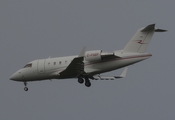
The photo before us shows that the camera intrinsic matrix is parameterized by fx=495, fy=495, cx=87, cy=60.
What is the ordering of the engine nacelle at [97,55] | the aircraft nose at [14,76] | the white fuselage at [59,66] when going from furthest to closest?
the aircraft nose at [14,76], the engine nacelle at [97,55], the white fuselage at [59,66]

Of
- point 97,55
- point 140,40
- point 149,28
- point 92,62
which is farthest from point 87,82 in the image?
point 149,28

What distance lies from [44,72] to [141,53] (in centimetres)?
891

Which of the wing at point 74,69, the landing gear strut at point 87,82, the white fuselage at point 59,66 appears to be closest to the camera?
the wing at point 74,69

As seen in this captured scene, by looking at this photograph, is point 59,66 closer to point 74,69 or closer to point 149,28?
point 74,69

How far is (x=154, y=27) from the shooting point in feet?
131

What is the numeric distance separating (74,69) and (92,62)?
163 centimetres

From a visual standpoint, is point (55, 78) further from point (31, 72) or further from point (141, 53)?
point (141, 53)

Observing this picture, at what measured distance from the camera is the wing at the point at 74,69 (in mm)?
40156

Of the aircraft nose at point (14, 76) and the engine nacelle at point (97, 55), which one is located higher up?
the engine nacelle at point (97, 55)

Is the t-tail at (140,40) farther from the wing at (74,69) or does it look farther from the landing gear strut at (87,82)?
the landing gear strut at (87,82)

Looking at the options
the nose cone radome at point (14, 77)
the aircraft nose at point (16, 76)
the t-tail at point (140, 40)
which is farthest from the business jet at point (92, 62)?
the nose cone radome at point (14, 77)

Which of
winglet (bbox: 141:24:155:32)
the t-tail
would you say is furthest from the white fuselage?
winglet (bbox: 141:24:155:32)

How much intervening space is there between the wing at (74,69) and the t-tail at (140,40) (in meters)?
3.91

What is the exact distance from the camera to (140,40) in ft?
134
